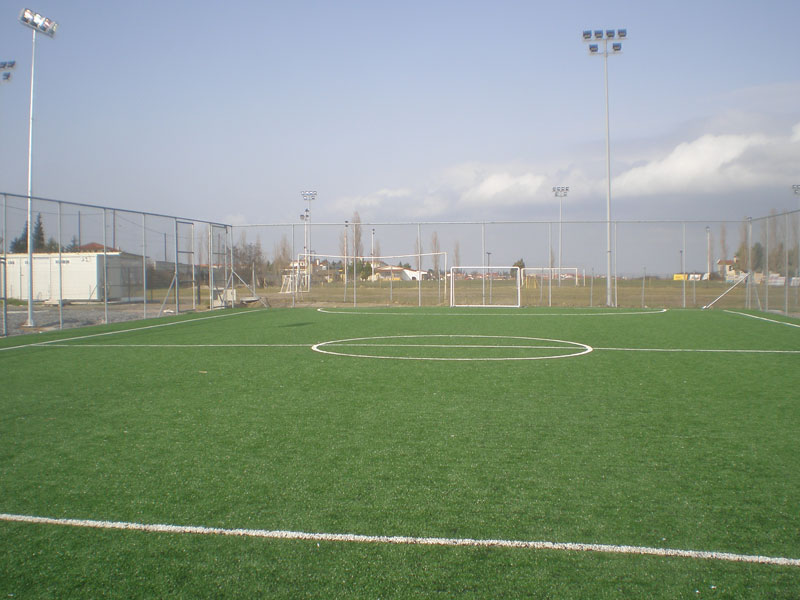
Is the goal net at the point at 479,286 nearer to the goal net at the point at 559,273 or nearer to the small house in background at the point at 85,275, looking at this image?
the goal net at the point at 559,273

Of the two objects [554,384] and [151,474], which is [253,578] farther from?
[554,384]

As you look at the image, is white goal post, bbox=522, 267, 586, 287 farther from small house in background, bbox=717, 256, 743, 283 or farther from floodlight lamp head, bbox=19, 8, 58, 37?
floodlight lamp head, bbox=19, 8, 58, 37

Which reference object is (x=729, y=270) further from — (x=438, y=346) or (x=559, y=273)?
(x=438, y=346)

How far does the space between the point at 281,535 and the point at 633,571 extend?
1712 mm

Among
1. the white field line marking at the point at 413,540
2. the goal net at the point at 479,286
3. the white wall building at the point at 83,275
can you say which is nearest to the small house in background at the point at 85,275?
the white wall building at the point at 83,275

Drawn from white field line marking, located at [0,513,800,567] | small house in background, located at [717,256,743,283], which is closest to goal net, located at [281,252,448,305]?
small house in background, located at [717,256,743,283]

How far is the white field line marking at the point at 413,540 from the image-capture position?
2922 mm

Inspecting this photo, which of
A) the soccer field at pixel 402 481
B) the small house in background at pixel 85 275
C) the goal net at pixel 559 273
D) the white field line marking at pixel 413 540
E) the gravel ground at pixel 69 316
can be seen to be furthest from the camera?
the goal net at pixel 559 273

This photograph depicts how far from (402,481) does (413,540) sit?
0.85 meters

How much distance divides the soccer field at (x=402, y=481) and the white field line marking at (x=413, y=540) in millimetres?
13

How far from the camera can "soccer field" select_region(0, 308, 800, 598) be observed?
2.79m

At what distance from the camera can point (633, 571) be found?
9.18 ft

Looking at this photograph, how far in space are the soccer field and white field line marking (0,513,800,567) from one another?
1 cm

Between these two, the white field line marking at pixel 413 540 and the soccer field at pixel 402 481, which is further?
the white field line marking at pixel 413 540
